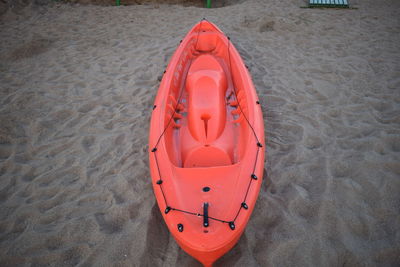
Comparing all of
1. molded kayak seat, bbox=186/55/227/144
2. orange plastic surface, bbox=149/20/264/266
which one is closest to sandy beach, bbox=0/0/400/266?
orange plastic surface, bbox=149/20/264/266

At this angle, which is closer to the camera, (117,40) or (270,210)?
(270,210)

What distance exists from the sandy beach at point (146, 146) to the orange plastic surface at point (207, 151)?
413 millimetres

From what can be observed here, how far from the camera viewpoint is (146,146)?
2.68m

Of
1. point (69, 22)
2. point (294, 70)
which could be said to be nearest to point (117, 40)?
point (69, 22)

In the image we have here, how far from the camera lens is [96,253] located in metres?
1.79

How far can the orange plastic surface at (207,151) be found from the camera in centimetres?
155

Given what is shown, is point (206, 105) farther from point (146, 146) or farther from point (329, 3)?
point (329, 3)

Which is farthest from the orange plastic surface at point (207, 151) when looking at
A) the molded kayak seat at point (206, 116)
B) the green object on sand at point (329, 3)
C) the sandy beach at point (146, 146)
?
the green object on sand at point (329, 3)

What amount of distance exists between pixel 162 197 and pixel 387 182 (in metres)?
2.26

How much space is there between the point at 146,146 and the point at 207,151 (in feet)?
3.01

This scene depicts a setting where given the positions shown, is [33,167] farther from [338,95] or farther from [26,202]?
[338,95]

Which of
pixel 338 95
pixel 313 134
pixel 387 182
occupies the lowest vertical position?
pixel 387 182

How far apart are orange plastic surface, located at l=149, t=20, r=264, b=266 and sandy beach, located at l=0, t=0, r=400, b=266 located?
41cm

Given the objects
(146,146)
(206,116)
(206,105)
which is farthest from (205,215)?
(146,146)
